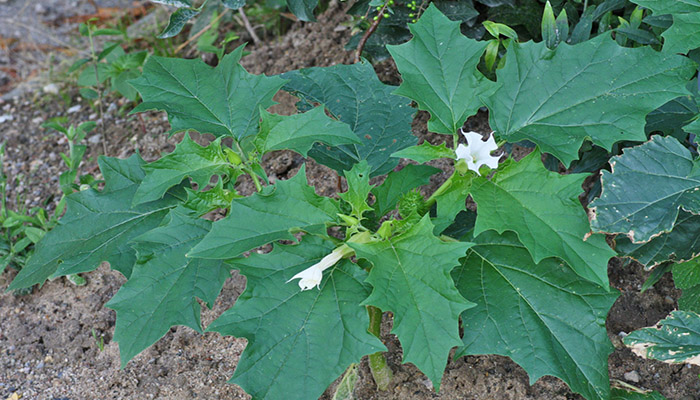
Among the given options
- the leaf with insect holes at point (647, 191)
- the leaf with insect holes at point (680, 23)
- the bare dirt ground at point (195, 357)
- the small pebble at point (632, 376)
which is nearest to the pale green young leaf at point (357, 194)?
the leaf with insect holes at point (647, 191)

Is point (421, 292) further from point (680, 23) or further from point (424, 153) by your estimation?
point (680, 23)

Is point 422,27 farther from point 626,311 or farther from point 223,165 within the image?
point 626,311

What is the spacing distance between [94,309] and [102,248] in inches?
30.5

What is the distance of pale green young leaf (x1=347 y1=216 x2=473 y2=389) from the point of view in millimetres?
1600

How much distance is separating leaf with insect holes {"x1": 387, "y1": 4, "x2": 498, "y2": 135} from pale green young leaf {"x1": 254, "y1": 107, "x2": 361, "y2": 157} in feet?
0.67

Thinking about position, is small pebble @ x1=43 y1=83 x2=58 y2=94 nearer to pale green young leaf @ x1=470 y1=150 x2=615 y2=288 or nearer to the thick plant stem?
the thick plant stem

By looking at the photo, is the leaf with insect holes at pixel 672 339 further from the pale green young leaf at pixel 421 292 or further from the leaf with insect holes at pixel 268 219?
the leaf with insect holes at pixel 268 219

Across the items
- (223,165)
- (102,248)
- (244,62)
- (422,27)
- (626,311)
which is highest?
(422,27)

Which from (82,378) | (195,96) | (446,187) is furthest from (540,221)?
(82,378)

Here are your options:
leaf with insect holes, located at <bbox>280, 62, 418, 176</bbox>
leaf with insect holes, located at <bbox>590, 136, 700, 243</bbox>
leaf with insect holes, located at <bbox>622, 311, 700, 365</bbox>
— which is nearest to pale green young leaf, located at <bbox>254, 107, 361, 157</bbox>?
leaf with insect holes, located at <bbox>280, 62, 418, 176</bbox>

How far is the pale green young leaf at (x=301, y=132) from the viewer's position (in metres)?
1.92

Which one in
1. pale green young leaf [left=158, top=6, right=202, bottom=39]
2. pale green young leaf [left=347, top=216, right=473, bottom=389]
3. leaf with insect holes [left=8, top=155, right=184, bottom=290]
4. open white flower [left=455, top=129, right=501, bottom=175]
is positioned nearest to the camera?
pale green young leaf [left=347, top=216, right=473, bottom=389]

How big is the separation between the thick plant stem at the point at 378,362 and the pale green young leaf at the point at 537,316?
1.00 ft

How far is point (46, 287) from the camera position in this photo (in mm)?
2938
